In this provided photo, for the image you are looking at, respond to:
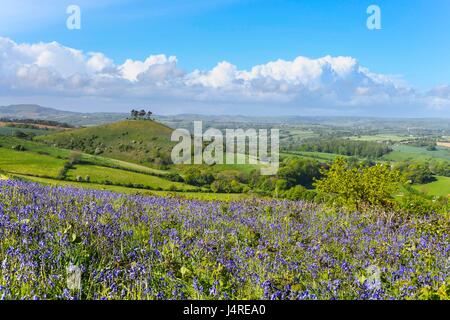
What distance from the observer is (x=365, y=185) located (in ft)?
46.5

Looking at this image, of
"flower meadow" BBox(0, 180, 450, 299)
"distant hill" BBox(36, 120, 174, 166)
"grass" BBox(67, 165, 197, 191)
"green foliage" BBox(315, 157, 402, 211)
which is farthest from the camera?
"distant hill" BBox(36, 120, 174, 166)

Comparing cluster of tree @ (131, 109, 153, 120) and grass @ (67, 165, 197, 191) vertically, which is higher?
cluster of tree @ (131, 109, 153, 120)

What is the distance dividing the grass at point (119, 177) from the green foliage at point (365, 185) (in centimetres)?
3198

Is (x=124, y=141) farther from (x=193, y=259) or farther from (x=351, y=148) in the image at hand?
(x=193, y=259)

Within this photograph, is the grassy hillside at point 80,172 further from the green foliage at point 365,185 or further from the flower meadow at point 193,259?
the flower meadow at point 193,259

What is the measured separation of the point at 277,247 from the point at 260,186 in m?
50.9

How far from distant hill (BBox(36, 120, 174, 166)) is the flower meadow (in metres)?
73.3

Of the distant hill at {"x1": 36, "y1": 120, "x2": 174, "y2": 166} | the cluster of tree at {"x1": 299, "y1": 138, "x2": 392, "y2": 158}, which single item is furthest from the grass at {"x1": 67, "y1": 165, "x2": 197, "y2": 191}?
the cluster of tree at {"x1": 299, "y1": 138, "x2": 392, "y2": 158}

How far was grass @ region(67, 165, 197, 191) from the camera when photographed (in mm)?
45412

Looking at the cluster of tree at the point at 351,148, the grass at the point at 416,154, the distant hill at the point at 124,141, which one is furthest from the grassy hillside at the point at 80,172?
the cluster of tree at the point at 351,148

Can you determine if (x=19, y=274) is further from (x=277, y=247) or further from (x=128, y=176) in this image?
(x=128, y=176)

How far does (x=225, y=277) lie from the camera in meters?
4.34

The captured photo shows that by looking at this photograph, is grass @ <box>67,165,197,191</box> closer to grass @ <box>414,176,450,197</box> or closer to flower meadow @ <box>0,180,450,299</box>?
grass @ <box>414,176,450,197</box>

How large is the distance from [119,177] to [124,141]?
51778 mm
